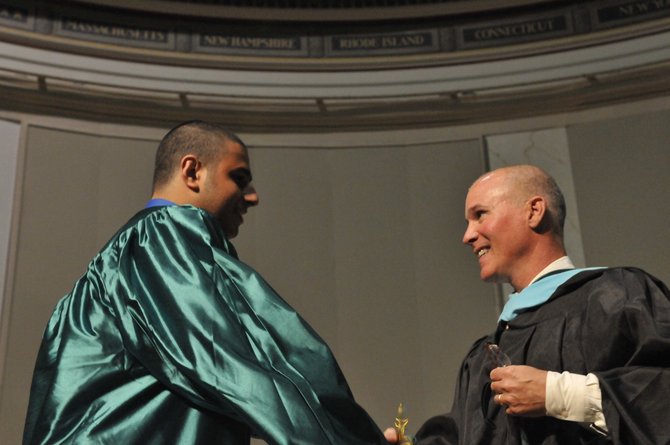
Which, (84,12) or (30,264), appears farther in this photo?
(84,12)

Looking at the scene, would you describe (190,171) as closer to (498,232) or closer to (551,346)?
(498,232)

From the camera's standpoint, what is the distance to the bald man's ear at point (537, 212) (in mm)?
2803

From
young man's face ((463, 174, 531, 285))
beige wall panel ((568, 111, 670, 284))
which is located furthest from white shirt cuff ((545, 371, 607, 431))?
beige wall panel ((568, 111, 670, 284))

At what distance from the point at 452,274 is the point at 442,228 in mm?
396

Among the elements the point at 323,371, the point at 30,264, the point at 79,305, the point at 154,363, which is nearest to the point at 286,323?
the point at 323,371

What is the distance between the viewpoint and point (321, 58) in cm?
786

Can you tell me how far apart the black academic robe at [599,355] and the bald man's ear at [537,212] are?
0.88 feet

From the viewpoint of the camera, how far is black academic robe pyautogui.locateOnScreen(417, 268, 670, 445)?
219 cm

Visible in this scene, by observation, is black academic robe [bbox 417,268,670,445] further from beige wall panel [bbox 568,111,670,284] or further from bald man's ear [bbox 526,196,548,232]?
beige wall panel [bbox 568,111,670,284]

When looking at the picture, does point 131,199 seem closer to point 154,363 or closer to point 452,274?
point 452,274

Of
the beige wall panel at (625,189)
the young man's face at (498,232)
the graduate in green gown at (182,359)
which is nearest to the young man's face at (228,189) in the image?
the graduate in green gown at (182,359)

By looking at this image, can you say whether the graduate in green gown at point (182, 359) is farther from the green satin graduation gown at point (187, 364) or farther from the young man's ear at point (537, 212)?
the young man's ear at point (537, 212)

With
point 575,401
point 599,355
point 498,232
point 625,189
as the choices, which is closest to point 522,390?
point 575,401

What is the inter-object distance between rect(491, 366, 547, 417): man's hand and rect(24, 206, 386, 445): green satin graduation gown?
43cm
